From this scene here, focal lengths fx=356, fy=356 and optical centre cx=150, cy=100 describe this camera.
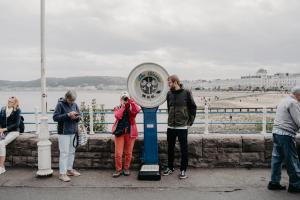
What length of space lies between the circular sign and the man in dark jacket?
136 millimetres

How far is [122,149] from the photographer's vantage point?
19.5 ft

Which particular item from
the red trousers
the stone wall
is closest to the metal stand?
the red trousers

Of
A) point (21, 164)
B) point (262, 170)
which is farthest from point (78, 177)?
point (262, 170)

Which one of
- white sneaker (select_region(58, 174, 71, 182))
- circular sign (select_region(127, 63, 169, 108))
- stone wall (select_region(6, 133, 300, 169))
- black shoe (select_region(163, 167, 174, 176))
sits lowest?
white sneaker (select_region(58, 174, 71, 182))

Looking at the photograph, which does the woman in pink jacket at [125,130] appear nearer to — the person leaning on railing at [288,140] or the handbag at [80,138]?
the handbag at [80,138]

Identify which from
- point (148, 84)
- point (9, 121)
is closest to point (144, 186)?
point (148, 84)

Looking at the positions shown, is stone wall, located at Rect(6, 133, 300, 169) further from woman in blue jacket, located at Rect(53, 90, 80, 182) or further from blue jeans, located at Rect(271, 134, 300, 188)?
blue jeans, located at Rect(271, 134, 300, 188)

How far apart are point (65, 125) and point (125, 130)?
3.22 feet

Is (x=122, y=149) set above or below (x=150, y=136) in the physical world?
below

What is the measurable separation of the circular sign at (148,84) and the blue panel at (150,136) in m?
0.14

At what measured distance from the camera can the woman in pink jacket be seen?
232 inches

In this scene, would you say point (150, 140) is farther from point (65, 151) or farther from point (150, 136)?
point (65, 151)

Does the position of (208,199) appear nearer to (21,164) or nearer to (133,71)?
(133,71)

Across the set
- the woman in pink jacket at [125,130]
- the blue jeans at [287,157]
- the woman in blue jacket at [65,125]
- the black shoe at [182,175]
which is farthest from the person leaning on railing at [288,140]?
the woman in blue jacket at [65,125]
